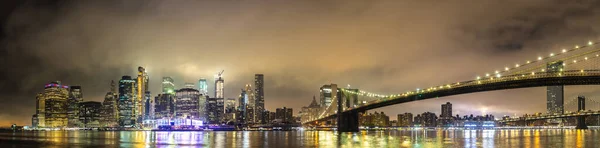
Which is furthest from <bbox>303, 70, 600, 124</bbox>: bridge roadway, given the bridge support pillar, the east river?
the bridge support pillar

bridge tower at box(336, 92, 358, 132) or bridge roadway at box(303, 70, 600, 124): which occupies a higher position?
bridge roadway at box(303, 70, 600, 124)

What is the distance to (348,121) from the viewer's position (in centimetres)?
9575

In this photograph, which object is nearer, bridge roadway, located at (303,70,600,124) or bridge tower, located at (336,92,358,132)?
bridge roadway, located at (303,70,600,124)

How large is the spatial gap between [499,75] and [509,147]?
974 inches

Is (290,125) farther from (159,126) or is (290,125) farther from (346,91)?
(346,91)

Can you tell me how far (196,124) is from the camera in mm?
197875

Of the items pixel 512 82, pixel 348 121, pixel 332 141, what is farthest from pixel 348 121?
pixel 332 141

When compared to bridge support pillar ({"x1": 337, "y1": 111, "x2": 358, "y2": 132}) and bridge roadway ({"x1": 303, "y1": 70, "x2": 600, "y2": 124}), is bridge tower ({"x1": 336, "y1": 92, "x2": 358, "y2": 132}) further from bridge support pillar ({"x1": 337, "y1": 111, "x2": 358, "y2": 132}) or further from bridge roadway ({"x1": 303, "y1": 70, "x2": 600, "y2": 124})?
bridge roadway ({"x1": 303, "y1": 70, "x2": 600, "y2": 124})

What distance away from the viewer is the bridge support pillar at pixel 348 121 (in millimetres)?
94562

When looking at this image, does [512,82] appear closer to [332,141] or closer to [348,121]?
[332,141]

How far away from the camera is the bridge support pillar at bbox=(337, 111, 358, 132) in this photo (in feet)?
310

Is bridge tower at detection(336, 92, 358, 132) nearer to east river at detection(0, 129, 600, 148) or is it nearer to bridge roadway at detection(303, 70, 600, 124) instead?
bridge roadway at detection(303, 70, 600, 124)

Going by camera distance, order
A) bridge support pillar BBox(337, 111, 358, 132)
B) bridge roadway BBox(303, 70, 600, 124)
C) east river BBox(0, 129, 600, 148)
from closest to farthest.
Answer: east river BBox(0, 129, 600, 148) < bridge roadway BBox(303, 70, 600, 124) < bridge support pillar BBox(337, 111, 358, 132)

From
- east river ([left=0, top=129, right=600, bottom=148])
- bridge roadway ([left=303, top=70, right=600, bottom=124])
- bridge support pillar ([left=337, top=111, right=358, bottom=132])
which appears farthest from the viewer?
bridge support pillar ([left=337, top=111, right=358, bottom=132])
